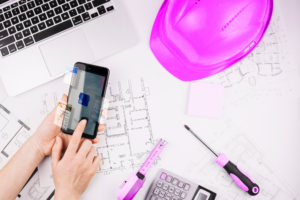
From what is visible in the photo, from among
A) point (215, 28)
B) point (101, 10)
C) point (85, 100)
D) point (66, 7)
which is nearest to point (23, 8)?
point (66, 7)

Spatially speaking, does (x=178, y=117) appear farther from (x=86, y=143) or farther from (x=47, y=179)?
(x=47, y=179)

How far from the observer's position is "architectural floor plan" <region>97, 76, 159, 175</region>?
2.18 ft

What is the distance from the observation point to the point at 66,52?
25.2 inches

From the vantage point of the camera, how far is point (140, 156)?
664mm

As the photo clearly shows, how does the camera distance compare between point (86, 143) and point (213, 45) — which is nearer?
point (213, 45)

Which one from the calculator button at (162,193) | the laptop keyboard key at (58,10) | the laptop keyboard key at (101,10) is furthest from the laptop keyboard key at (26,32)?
the calculator button at (162,193)

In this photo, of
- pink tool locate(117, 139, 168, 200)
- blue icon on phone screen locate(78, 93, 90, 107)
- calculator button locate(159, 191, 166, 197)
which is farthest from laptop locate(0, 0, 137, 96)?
calculator button locate(159, 191, 166, 197)

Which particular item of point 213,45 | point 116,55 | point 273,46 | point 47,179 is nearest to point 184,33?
point 213,45

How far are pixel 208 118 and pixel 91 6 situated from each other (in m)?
0.50

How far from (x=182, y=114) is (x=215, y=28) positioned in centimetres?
31

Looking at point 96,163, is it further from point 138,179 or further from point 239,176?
point 239,176

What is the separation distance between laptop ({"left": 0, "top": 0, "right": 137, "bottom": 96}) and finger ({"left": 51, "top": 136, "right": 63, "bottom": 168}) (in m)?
0.19

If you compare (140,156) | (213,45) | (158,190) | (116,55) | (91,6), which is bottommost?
(158,190)

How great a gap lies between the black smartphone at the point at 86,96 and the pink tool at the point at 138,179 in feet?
0.56
